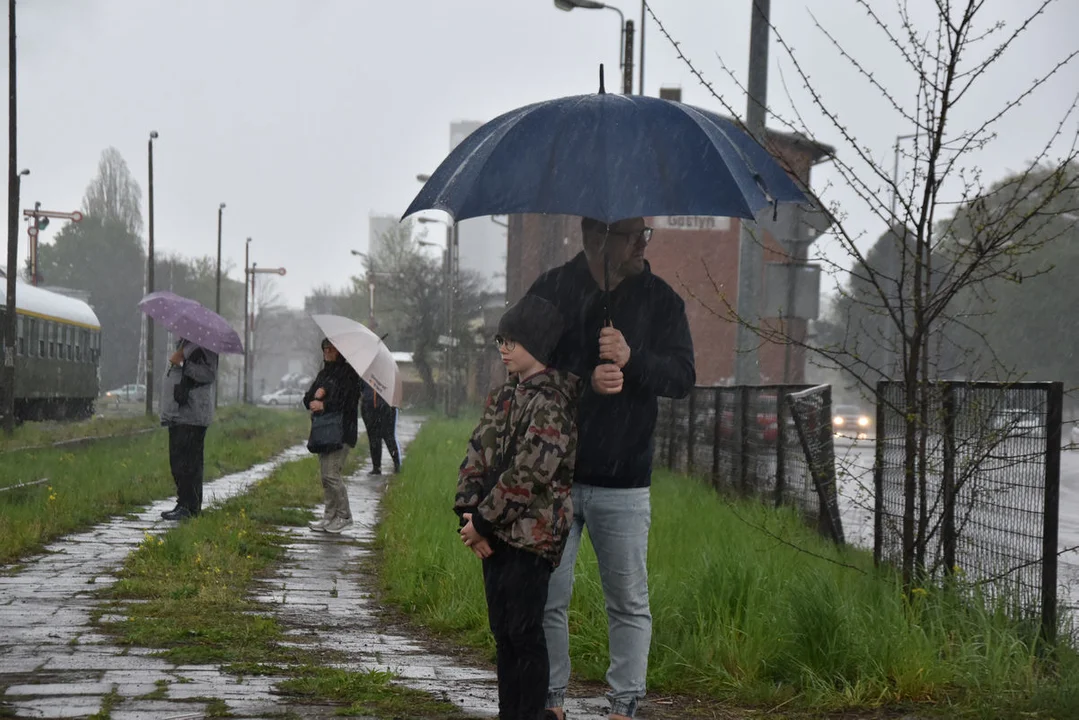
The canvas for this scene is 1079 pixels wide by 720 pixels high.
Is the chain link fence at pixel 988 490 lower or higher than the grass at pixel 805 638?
higher

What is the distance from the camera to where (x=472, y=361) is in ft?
229

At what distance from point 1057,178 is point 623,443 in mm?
2434

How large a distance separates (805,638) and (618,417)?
1810 millimetres

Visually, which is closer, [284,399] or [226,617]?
[226,617]

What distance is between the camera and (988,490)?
6.66 metres

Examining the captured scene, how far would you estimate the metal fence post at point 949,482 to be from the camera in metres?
6.73

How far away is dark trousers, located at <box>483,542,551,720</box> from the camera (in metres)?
4.57

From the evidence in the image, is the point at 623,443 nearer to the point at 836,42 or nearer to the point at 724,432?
the point at 836,42

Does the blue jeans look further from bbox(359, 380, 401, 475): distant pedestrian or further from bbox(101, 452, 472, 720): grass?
bbox(359, 380, 401, 475): distant pedestrian

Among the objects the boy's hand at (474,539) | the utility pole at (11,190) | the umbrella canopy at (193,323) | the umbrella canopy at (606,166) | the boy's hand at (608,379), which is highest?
the utility pole at (11,190)

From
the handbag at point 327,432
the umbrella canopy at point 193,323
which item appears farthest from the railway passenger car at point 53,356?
the handbag at point 327,432

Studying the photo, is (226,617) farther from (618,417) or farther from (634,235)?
(634,235)

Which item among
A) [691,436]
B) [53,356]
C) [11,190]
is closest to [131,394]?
[53,356]

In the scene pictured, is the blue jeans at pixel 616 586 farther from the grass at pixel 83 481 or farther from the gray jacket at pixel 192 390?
the gray jacket at pixel 192 390
